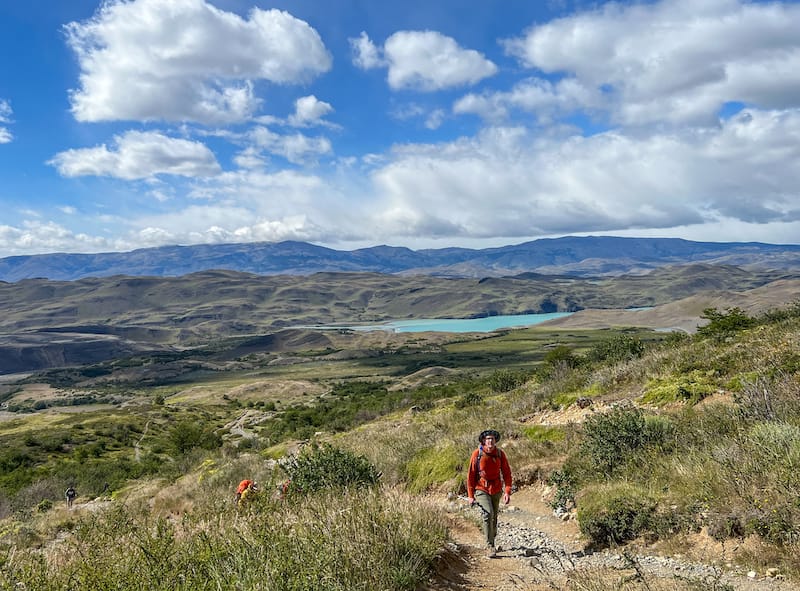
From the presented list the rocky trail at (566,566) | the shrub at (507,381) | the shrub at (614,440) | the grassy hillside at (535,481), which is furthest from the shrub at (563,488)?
the shrub at (507,381)

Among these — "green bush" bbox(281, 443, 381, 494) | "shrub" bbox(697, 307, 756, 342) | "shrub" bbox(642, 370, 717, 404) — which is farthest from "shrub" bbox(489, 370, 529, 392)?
"green bush" bbox(281, 443, 381, 494)

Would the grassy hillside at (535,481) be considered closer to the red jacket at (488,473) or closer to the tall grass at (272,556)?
the tall grass at (272,556)

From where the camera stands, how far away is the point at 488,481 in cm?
820

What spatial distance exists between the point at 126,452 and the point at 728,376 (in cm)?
5604

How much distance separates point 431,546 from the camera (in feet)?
20.3

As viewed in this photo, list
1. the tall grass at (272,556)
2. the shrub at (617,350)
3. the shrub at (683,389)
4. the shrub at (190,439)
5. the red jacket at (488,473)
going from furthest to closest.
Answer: the shrub at (190,439)
the shrub at (617,350)
the shrub at (683,389)
the red jacket at (488,473)
the tall grass at (272,556)

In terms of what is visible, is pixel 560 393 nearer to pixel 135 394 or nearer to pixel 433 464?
pixel 433 464

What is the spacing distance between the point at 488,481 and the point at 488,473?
A: 128mm

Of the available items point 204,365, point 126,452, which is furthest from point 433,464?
point 204,365

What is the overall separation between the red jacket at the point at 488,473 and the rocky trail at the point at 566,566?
925 millimetres

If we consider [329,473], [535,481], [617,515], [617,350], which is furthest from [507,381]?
[617,515]

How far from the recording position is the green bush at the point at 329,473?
9.52m

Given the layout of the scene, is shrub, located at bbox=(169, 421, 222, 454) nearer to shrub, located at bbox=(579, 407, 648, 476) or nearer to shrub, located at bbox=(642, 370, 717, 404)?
shrub, located at bbox=(642, 370, 717, 404)

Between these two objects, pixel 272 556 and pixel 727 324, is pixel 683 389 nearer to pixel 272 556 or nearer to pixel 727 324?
pixel 272 556
